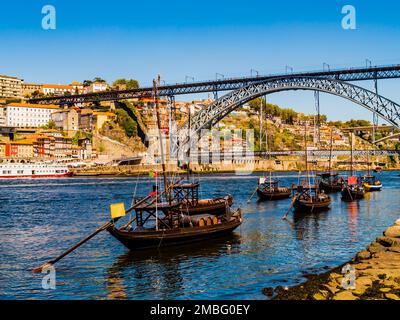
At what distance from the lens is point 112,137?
5655 inches

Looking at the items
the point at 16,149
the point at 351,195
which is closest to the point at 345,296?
the point at 351,195

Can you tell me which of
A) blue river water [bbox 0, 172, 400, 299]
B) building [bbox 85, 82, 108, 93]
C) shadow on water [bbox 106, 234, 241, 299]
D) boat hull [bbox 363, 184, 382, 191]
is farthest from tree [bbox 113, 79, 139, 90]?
shadow on water [bbox 106, 234, 241, 299]

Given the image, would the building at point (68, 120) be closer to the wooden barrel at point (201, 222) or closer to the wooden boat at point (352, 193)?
the wooden boat at point (352, 193)

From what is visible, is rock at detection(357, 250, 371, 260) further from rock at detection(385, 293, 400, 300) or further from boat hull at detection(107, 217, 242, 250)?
boat hull at detection(107, 217, 242, 250)

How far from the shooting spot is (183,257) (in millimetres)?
24797

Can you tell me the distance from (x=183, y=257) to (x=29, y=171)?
98171mm

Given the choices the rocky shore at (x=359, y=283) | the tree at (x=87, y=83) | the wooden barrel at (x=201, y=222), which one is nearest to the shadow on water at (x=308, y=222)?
the wooden barrel at (x=201, y=222)

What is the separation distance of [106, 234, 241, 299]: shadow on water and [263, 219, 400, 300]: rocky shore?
398 cm

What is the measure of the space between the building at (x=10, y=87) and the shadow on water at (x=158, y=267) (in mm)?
166318

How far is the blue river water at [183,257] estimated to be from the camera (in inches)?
760

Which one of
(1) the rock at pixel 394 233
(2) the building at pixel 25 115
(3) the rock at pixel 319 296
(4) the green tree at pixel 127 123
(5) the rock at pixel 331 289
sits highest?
(2) the building at pixel 25 115

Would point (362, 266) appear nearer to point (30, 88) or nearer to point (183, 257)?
point (183, 257)

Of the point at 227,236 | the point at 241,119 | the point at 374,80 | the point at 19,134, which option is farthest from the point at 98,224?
the point at 241,119

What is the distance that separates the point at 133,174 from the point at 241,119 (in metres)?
84.3
